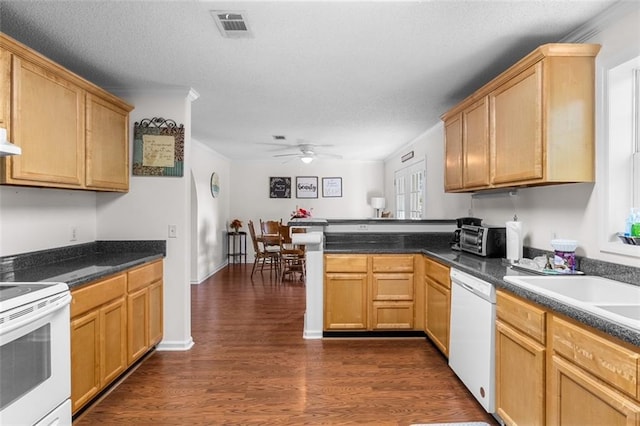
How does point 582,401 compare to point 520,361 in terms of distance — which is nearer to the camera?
point 582,401

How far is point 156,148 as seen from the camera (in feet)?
10.2

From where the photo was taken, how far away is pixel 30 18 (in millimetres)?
1990

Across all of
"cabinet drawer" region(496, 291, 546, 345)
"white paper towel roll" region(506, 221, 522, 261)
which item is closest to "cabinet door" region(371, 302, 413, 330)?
"white paper towel roll" region(506, 221, 522, 261)

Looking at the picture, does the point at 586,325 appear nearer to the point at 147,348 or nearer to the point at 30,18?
the point at 147,348

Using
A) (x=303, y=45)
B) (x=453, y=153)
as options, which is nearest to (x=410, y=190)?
(x=453, y=153)

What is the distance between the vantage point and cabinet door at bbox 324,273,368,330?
11.2ft

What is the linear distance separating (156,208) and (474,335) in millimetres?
2767

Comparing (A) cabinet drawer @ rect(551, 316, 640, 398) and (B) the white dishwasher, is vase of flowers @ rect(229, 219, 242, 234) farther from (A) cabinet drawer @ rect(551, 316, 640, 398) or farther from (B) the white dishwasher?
(A) cabinet drawer @ rect(551, 316, 640, 398)

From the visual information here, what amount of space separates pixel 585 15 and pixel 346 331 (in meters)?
3.00

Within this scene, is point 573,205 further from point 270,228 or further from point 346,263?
point 270,228

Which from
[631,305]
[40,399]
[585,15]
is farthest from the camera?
[585,15]

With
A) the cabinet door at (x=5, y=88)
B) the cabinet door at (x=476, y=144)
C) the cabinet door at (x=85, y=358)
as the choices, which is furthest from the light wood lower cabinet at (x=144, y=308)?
the cabinet door at (x=476, y=144)

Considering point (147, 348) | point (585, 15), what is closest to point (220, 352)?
point (147, 348)

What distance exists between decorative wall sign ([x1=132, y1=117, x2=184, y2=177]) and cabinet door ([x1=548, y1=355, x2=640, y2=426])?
3031mm
